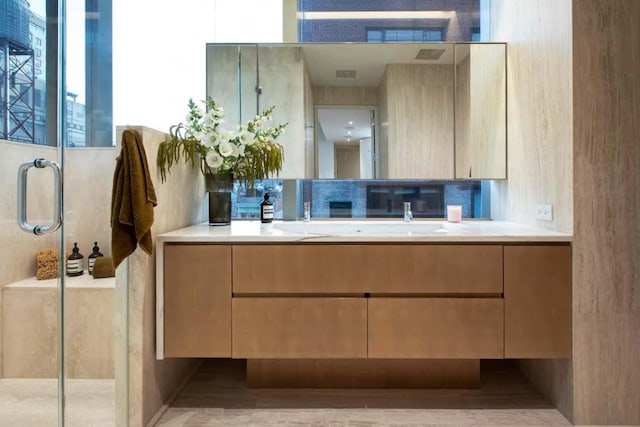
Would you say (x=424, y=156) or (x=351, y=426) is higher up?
(x=424, y=156)

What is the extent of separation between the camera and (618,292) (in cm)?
167

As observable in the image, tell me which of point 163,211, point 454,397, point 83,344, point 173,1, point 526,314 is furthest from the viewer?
point 173,1

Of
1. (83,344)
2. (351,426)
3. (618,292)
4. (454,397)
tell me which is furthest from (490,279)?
(83,344)

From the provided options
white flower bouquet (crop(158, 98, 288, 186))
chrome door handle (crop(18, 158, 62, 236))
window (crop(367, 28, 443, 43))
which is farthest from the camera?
window (crop(367, 28, 443, 43))

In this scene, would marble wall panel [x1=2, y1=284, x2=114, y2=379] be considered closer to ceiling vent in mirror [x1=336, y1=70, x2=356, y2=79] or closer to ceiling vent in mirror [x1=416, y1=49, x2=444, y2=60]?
ceiling vent in mirror [x1=336, y1=70, x2=356, y2=79]

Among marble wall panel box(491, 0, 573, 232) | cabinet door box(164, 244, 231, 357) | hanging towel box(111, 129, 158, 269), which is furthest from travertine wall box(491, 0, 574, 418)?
hanging towel box(111, 129, 158, 269)

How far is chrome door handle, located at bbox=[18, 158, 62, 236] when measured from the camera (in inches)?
56.0

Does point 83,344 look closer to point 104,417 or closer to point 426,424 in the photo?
point 104,417

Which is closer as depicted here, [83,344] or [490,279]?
[83,344]

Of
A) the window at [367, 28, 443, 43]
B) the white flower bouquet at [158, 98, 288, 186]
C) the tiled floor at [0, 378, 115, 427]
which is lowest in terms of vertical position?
the tiled floor at [0, 378, 115, 427]

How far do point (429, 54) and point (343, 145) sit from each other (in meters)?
0.73

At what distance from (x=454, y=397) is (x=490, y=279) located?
67cm

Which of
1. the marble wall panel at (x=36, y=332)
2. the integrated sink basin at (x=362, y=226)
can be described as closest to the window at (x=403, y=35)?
the integrated sink basin at (x=362, y=226)

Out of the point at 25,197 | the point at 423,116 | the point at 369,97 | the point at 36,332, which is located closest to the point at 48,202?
the point at 25,197
